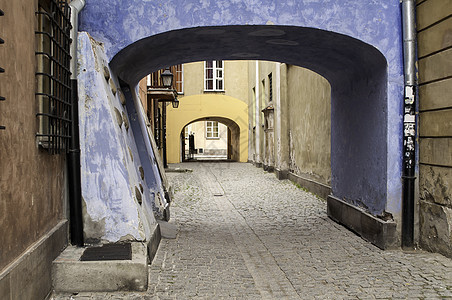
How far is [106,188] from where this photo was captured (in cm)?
446

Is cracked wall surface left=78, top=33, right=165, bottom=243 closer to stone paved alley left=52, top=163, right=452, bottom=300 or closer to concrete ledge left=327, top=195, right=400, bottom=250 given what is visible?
stone paved alley left=52, top=163, right=452, bottom=300

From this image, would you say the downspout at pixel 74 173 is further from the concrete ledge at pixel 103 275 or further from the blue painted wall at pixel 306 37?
the blue painted wall at pixel 306 37

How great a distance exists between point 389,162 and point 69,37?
4026 mm

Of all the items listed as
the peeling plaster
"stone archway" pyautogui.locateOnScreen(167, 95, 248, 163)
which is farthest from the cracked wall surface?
"stone archway" pyautogui.locateOnScreen(167, 95, 248, 163)

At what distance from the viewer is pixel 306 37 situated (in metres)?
5.56

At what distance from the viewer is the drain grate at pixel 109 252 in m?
4.07

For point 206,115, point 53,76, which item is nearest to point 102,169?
point 53,76

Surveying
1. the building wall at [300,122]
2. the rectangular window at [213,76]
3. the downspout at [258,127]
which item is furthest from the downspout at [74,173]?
the rectangular window at [213,76]

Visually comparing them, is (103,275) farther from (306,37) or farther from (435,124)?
(435,124)

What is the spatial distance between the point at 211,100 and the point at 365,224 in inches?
805

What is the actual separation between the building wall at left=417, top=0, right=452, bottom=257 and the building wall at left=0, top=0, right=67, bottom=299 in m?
4.20

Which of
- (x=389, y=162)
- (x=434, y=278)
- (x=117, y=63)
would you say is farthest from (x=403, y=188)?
(x=117, y=63)

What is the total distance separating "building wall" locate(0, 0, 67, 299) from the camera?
292 cm

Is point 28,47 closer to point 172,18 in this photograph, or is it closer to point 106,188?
point 106,188
